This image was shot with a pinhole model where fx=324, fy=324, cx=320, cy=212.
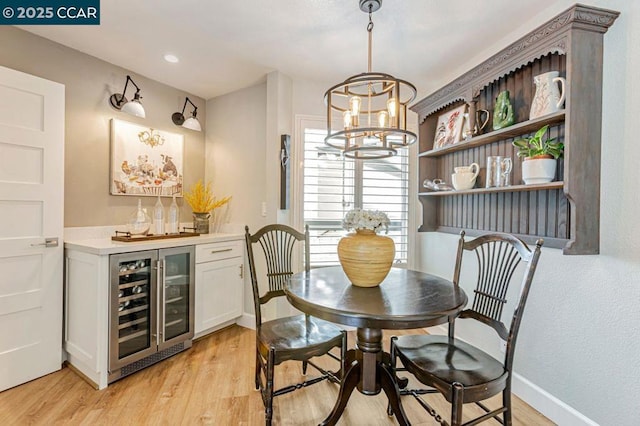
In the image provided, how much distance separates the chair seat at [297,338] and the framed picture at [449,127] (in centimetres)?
186

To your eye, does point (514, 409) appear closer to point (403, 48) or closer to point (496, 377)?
point (496, 377)

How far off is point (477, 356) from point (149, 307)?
7.52ft

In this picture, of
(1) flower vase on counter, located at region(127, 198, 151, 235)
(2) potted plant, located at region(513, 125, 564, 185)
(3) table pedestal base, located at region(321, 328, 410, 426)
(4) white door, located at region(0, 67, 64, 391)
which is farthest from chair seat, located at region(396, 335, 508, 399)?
(4) white door, located at region(0, 67, 64, 391)

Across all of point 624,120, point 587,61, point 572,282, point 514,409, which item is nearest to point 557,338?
point 572,282

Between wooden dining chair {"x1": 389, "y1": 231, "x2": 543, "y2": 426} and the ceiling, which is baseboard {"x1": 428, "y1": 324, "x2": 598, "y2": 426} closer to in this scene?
wooden dining chair {"x1": 389, "y1": 231, "x2": 543, "y2": 426}

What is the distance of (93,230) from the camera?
2760 mm

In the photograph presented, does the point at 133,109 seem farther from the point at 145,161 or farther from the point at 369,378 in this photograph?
the point at 369,378

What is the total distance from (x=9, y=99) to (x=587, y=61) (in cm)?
348

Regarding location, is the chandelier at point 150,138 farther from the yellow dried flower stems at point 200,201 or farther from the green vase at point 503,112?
the green vase at point 503,112

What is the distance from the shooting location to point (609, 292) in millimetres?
1667

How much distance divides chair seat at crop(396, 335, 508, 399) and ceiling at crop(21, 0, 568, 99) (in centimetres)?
205

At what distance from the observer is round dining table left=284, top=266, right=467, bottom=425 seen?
1.38 m

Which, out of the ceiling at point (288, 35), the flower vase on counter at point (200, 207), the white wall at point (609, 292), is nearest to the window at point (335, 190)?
the ceiling at point (288, 35)

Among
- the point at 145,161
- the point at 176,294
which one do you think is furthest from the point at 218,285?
the point at 145,161
